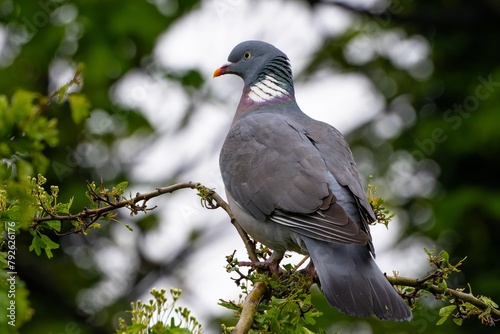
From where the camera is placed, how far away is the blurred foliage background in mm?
8602

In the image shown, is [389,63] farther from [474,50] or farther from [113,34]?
[113,34]

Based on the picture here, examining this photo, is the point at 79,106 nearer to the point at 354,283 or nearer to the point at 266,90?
the point at 354,283

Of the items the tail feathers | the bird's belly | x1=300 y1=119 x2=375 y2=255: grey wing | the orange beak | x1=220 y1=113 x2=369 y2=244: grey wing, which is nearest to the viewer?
the tail feathers

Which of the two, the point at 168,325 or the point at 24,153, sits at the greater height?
the point at 24,153

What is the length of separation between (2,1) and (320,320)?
4.72 meters

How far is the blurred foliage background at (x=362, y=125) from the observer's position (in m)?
8.60

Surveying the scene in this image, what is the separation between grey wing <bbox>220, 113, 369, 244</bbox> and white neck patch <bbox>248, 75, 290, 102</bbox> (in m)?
0.41

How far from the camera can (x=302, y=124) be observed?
5477 mm

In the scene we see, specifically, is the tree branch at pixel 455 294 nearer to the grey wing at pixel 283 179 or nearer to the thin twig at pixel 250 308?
the grey wing at pixel 283 179

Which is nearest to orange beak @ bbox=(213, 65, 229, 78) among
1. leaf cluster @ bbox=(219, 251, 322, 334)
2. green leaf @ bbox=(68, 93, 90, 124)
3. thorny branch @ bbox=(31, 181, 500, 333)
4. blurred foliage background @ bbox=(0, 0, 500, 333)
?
blurred foliage background @ bbox=(0, 0, 500, 333)

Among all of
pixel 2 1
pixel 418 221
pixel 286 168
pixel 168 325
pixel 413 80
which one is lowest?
pixel 168 325

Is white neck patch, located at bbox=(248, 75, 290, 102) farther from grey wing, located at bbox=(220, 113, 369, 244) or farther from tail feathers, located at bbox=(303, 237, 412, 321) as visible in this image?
tail feathers, located at bbox=(303, 237, 412, 321)

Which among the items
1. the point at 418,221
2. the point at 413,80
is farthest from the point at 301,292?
the point at 413,80

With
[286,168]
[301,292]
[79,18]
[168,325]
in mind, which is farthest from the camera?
[79,18]
